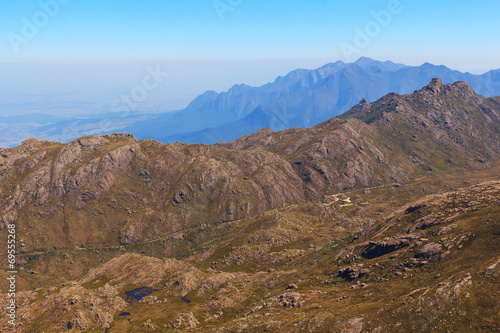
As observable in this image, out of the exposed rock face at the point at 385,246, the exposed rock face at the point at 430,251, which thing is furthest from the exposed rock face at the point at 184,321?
the exposed rock face at the point at 430,251

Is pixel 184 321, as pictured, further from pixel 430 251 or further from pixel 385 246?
pixel 430 251

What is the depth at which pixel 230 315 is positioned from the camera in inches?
6693

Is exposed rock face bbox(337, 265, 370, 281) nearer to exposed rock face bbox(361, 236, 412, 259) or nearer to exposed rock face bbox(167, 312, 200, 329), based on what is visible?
exposed rock face bbox(361, 236, 412, 259)

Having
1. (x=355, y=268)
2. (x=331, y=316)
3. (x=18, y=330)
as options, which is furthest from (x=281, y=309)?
Result: (x=18, y=330)

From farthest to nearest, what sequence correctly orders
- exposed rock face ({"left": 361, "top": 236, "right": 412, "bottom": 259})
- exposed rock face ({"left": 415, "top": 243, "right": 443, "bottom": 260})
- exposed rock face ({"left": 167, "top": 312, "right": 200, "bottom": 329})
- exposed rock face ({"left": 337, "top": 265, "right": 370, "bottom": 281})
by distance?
1. exposed rock face ({"left": 361, "top": 236, "right": 412, "bottom": 259})
2. exposed rock face ({"left": 167, "top": 312, "right": 200, "bottom": 329})
3. exposed rock face ({"left": 337, "top": 265, "right": 370, "bottom": 281})
4. exposed rock face ({"left": 415, "top": 243, "right": 443, "bottom": 260})

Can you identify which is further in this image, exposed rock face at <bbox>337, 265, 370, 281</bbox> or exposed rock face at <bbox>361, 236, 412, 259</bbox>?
exposed rock face at <bbox>361, 236, 412, 259</bbox>

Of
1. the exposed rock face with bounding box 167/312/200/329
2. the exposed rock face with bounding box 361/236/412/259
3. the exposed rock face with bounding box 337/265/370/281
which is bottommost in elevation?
the exposed rock face with bounding box 167/312/200/329

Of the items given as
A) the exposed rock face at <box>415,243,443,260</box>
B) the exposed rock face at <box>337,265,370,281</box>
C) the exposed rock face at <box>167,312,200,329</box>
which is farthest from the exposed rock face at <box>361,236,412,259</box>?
the exposed rock face at <box>167,312,200,329</box>

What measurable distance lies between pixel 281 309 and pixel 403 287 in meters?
56.9

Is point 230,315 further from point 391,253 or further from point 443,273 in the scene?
point 443,273

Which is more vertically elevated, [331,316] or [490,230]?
[490,230]

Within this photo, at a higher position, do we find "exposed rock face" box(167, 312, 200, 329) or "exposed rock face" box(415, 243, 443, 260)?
"exposed rock face" box(415, 243, 443, 260)

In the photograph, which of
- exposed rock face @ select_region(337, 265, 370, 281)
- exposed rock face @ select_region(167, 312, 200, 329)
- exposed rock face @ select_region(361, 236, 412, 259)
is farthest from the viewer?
exposed rock face @ select_region(361, 236, 412, 259)

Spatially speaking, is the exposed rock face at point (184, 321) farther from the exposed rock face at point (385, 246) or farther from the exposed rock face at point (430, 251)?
the exposed rock face at point (430, 251)
